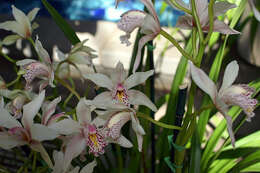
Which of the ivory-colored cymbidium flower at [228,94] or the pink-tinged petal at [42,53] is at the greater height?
the pink-tinged petal at [42,53]

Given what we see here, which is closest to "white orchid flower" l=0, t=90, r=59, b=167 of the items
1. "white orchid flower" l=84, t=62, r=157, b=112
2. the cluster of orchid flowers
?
the cluster of orchid flowers

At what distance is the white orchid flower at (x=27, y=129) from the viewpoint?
15.4 inches

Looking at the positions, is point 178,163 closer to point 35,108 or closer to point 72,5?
point 35,108

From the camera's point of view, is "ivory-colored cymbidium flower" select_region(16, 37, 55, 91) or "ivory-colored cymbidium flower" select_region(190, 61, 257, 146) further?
"ivory-colored cymbidium flower" select_region(16, 37, 55, 91)

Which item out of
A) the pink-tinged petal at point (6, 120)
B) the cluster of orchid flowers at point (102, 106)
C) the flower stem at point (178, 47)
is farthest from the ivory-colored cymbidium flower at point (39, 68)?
the flower stem at point (178, 47)

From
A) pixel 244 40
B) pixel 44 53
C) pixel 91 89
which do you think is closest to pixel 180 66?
pixel 91 89

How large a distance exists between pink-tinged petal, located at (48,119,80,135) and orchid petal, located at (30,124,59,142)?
28 mm

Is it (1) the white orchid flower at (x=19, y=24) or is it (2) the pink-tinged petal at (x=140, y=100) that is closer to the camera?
(2) the pink-tinged petal at (x=140, y=100)

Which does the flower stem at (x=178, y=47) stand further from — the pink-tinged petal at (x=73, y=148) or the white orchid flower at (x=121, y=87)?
the pink-tinged petal at (x=73, y=148)

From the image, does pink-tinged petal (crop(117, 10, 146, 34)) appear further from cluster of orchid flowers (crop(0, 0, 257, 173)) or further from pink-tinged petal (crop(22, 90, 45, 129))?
pink-tinged petal (crop(22, 90, 45, 129))

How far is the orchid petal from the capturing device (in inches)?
15.2

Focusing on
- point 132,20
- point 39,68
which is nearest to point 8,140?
point 39,68

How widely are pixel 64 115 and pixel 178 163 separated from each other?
228 mm

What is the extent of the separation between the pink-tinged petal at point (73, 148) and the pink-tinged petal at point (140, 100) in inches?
4.1
